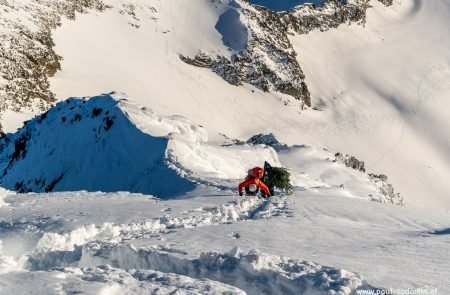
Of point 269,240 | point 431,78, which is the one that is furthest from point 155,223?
point 431,78

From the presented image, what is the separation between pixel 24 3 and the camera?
62125 millimetres

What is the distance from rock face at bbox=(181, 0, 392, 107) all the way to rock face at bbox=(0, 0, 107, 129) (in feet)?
56.6

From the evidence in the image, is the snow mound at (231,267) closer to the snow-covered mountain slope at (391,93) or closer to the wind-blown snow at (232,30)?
the snow-covered mountain slope at (391,93)

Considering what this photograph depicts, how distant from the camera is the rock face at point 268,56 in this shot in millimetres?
70812

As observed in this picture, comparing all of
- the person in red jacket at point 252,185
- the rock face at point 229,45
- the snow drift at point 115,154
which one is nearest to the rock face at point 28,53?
the rock face at point 229,45

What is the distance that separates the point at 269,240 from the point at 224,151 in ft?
62.9

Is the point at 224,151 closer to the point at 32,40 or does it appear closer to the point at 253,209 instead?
the point at 253,209

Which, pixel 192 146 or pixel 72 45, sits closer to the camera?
pixel 192 146

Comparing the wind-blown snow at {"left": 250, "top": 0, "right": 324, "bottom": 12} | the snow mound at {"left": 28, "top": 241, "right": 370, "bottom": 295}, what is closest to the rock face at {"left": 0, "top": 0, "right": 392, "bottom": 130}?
the wind-blown snow at {"left": 250, "top": 0, "right": 324, "bottom": 12}

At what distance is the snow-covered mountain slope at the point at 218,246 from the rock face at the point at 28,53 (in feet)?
126

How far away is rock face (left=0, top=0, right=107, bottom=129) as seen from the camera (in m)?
51.6

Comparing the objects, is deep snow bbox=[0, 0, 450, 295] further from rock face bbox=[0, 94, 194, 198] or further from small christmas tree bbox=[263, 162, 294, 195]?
small christmas tree bbox=[263, 162, 294, 195]

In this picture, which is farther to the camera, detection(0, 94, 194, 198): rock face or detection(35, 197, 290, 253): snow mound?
detection(0, 94, 194, 198): rock face

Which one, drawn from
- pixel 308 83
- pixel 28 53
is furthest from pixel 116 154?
pixel 308 83
